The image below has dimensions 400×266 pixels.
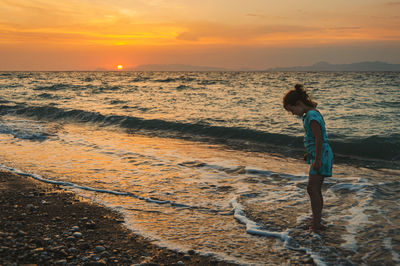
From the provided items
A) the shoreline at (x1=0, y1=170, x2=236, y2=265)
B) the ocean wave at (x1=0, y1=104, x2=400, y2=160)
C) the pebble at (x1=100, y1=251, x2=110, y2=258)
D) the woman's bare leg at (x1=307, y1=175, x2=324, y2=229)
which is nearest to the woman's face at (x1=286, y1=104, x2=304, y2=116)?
the woman's bare leg at (x1=307, y1=175, x2=324, y2=229)

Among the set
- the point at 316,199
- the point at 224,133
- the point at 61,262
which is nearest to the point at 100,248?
the point at 61,262

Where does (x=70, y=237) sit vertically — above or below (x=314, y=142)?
below

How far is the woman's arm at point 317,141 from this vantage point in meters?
4.36

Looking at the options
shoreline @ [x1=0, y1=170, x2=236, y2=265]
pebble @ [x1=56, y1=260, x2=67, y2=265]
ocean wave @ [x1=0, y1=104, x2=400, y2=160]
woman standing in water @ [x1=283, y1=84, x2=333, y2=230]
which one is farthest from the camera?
ocean wave @ [x1=0, y1=104, x2=400, y2=160]

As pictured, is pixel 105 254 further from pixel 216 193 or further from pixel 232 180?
pixel 232 180

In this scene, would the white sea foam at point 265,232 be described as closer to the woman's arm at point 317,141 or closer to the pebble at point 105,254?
the woman's arm at point 317,141

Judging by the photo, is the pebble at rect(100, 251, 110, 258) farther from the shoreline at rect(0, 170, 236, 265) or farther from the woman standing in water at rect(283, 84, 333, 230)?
the woman standing in water at rect(283, 84, 333, 230)

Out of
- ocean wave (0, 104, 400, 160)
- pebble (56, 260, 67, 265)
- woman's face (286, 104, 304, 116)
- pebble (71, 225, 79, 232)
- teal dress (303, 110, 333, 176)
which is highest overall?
woman's face (286, 104, 304, 116)

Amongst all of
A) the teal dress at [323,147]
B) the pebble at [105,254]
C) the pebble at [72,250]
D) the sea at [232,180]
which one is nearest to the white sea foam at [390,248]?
the sea at [232,180]

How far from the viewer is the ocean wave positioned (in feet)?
33.1

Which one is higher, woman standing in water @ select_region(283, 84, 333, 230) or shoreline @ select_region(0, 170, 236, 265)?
woman standing in water @ select_region(283, 84, 333, 230)

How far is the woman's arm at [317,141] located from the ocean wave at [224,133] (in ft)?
20.4

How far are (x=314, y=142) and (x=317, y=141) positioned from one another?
150mm

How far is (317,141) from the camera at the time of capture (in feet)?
14.4
